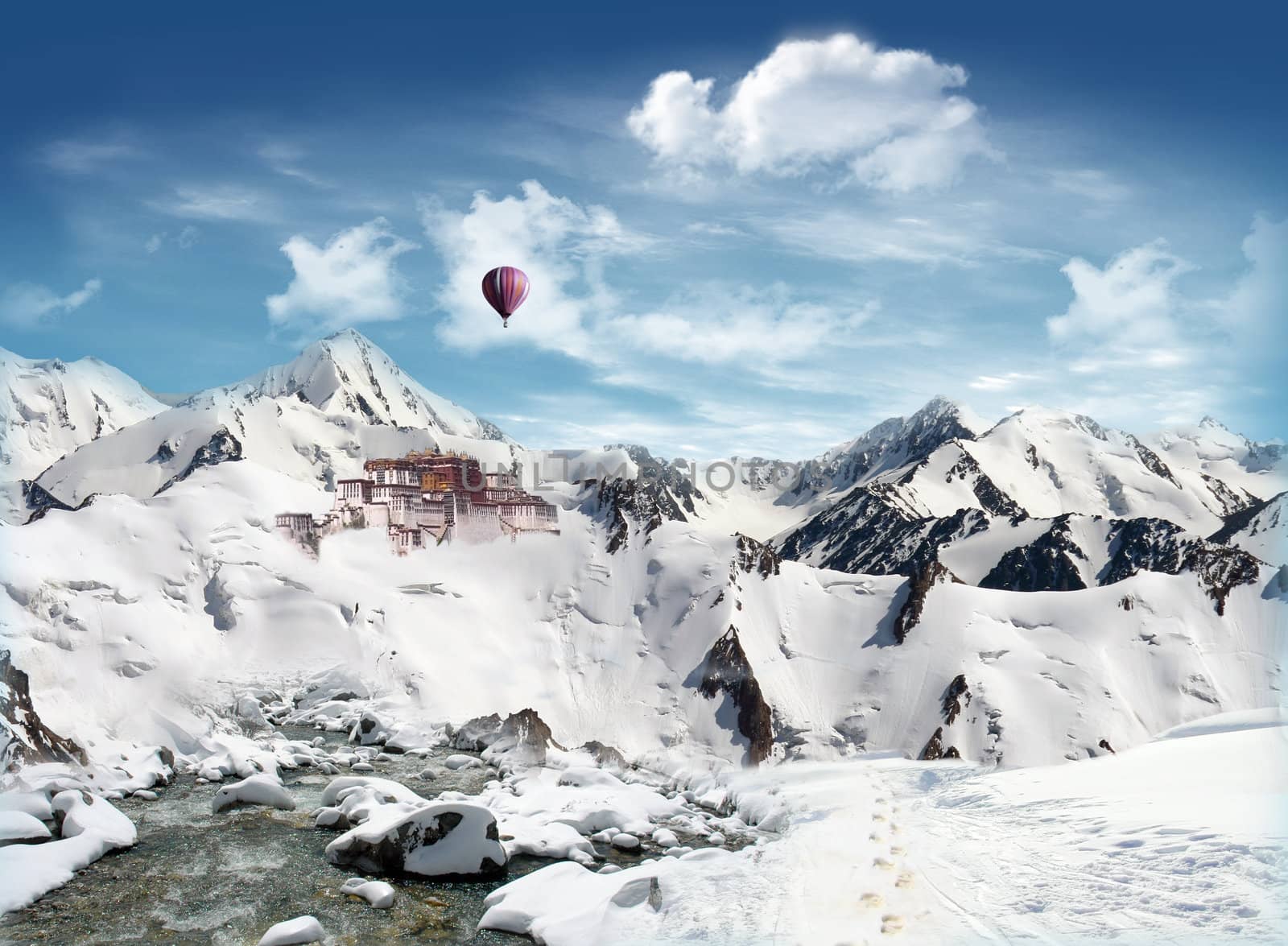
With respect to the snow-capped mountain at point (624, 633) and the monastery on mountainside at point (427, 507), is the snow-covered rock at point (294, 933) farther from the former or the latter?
the monastery on mountainside at point (427, 507)

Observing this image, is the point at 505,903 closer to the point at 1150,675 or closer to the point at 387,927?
the point at 387,927

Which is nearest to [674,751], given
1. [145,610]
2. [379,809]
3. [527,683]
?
[527,683]

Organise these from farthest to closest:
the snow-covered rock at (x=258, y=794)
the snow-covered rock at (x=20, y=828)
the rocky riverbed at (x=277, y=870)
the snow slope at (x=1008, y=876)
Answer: the snow-covered rock at (x=258, y=794)
the snow-covered rock at (x=20, y=828)
the rocky riverbed at (x=277, y=870)
the snow slope at (x=1008, y=876)

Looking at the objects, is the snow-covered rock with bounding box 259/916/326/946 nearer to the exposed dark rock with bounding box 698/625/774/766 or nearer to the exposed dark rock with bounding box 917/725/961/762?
the exposed dark rock with bounding box 698/625/774/766

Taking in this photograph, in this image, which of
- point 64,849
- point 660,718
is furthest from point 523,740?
point 64,849

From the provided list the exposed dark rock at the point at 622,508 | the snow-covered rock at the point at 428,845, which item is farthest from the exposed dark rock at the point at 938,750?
the snow-covered rock at the point at 428,845
